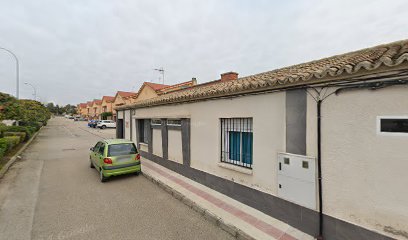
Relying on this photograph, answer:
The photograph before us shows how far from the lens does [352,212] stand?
3537 millimetres

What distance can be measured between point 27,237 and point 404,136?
22.9 feet

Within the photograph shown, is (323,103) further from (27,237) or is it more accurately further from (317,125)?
(27,237)

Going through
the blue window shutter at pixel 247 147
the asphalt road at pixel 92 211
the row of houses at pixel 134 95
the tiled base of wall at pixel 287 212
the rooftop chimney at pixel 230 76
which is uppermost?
the row of houses at pixel 134 95

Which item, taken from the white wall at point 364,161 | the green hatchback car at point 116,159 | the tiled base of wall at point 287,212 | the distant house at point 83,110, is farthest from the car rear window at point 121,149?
the distant house at point 83,110

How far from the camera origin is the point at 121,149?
814 centimetres

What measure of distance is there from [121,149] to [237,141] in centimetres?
473

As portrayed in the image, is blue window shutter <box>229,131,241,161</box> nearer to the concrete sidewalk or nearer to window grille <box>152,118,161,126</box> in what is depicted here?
the concrete sidewalk

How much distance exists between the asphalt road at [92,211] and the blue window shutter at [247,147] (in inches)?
75.4

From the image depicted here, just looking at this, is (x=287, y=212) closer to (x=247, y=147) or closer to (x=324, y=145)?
(x=324, y=145)

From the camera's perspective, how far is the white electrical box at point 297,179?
4051 mm

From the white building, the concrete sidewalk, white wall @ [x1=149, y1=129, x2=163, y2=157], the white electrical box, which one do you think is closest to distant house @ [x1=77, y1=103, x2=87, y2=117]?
white wall @ [x1=149, y1=129, x2=163, y2=157]

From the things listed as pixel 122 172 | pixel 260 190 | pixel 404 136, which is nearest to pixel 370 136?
pixel 404 136

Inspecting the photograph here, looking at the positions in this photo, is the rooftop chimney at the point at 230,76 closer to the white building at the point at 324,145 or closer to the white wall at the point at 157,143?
the white wall at the point at 157,143

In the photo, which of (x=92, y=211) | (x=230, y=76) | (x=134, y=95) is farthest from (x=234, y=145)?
(x=134, y=95)
